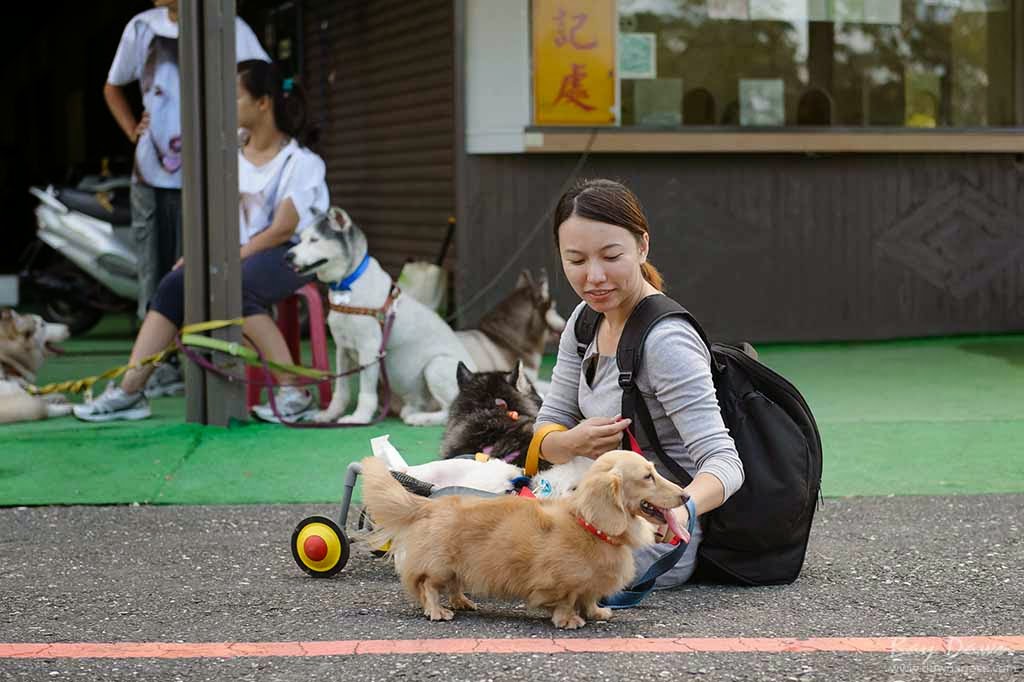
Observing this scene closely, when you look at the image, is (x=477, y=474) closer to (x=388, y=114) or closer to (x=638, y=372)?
(x=638, y=372)

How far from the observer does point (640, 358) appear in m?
3.85

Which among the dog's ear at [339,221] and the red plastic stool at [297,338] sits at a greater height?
the dog's ear at [339,221]

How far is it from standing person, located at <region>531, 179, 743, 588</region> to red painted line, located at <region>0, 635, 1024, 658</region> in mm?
287

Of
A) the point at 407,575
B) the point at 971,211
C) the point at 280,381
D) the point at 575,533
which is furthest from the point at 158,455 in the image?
the point at 971,211

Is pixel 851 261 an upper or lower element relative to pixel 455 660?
upper

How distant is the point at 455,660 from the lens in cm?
342

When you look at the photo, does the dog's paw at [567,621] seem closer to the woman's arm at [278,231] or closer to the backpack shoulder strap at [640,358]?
the backpack shoulder strap at [640,358]


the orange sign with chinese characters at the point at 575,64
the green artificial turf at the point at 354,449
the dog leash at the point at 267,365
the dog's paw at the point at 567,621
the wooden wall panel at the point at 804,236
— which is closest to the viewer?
the dog's paw at the point at 567,621

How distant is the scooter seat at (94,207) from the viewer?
9852 millimetres

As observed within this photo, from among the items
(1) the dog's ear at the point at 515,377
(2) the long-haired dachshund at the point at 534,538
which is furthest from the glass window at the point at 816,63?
(2) the long-haired dachshund at the point at 534,538

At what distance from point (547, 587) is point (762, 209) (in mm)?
6356

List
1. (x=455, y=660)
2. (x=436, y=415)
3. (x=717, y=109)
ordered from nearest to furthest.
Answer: (x=455, y=660) < (x=436, y=415) < (x=717, y=109)

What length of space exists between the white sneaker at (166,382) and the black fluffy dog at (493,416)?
2908 millimetres

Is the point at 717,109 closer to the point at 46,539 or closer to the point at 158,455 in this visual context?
the point at 158,455
